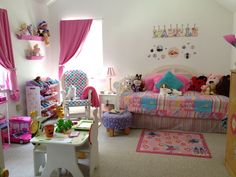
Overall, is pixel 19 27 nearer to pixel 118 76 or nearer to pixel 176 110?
pixel 118 76

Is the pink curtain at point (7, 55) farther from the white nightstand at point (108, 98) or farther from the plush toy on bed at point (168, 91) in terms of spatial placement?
the plush toy on bed at point (168, 91)

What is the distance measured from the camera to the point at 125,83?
4250 millimetres

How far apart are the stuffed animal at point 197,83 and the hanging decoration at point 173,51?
0.44 metres

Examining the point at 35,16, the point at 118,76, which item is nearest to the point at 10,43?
the point at 35,16

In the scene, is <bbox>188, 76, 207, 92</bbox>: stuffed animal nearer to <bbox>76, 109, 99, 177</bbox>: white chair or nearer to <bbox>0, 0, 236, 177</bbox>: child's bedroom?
<bbox>0, 0, 236, 177</bbox>: child's bedroom

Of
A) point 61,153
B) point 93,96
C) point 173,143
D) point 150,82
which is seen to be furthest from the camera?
point 150,82

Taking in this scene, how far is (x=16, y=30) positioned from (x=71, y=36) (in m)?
1.12

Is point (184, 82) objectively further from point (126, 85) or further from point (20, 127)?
point (20, 127)

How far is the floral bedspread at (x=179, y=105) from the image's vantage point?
342 centimetres

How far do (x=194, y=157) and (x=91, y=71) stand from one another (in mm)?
2768

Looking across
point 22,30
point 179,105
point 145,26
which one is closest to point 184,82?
point 179,105

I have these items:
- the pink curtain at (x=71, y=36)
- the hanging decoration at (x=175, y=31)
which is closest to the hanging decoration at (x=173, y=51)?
the hanging decoration at (x=175, y=31)

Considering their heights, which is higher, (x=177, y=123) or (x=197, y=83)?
(x=197, y=83)

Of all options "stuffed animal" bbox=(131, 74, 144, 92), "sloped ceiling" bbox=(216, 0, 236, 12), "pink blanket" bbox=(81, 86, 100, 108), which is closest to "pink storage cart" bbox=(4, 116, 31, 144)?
"pink blanket" bbox=(81, 86, 100, 108)
